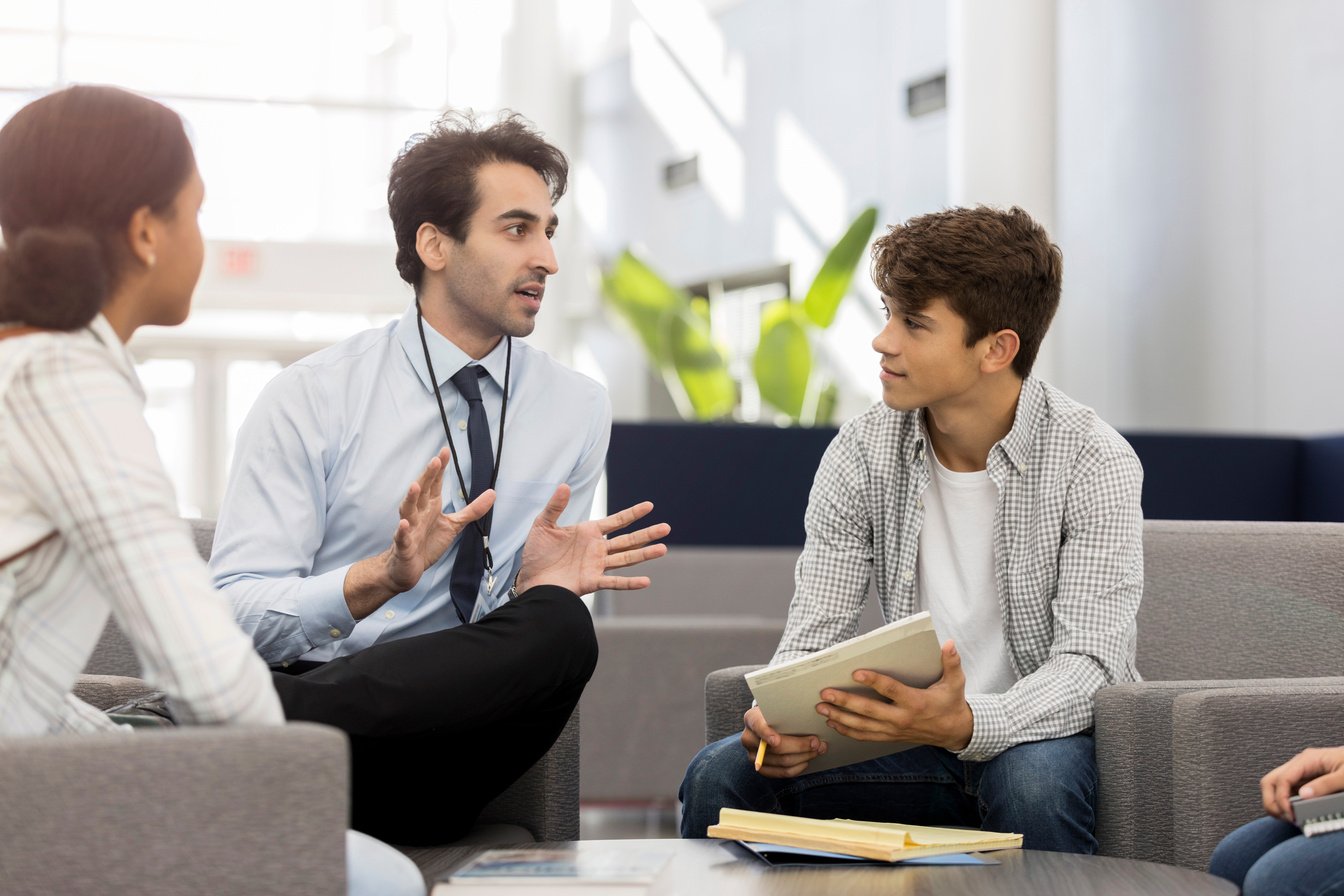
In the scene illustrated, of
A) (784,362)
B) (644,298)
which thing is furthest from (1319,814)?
(644,298)

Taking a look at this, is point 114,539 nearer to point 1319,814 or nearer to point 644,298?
point 1319,814

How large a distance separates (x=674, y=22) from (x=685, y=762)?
6.49 meters

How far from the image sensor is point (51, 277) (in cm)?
118

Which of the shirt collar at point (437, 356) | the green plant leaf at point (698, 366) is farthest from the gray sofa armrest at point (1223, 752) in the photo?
the green plant leaf at point (698, 366)

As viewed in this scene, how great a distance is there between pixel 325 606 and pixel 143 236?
0.69 m

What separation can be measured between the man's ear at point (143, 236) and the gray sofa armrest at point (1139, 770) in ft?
3.98

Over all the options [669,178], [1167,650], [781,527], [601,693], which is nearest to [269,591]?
[1167,650]

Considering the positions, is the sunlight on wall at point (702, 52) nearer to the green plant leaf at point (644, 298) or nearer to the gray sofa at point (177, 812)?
the green plant leaf at point (644, 298)

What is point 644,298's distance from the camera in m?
A: 7.43

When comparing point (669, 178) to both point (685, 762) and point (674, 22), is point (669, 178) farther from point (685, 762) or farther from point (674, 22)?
point (685, 762)

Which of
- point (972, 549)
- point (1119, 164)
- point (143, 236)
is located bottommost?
point (972, 549)

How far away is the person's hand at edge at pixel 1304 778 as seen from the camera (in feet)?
4.92

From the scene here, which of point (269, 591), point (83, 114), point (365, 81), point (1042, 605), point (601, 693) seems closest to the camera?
point (83, 114)

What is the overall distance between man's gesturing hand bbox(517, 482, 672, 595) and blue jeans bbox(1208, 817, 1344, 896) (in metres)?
0.77
